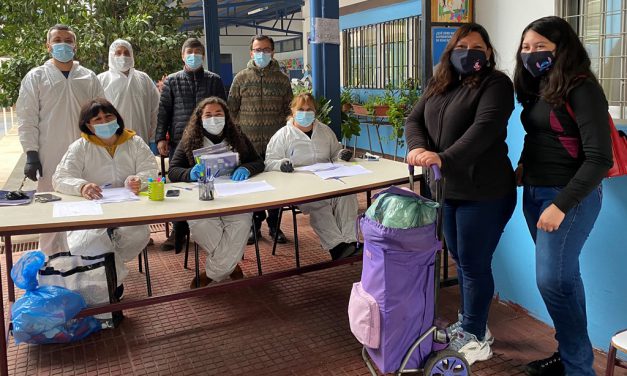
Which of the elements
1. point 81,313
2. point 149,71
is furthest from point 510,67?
point 149,71

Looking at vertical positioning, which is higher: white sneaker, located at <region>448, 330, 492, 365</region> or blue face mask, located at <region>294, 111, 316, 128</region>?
blue face mask, located at <region>294, 111, 316, 128</region>

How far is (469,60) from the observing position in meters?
2.22

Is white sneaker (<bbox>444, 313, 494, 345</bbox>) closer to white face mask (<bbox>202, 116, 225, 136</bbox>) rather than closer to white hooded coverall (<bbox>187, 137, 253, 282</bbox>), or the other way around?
white hooded coverall (<bbox>187, 137, 253, 282</bbox>)

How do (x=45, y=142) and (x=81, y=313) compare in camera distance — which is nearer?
(x=81, y=313)

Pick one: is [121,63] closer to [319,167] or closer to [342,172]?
[319,167]


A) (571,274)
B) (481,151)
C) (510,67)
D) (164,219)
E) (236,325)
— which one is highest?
(510,67)

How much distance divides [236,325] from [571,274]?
5.72 feet

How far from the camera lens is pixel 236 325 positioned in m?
3.00

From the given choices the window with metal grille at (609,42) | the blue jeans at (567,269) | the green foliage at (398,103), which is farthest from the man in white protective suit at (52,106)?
the green foliage at (398,103)

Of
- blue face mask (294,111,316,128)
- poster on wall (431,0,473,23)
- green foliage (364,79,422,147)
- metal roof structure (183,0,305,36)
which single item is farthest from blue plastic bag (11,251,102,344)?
metal roof structure (183,0,305,36)

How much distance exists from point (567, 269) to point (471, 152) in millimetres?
566

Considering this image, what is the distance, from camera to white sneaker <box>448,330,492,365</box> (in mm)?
2420

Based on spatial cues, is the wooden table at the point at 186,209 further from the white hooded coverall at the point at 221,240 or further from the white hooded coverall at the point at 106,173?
the white hooded coverall at the point at 221,240

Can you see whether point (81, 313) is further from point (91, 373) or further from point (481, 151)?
point (481, 151)
